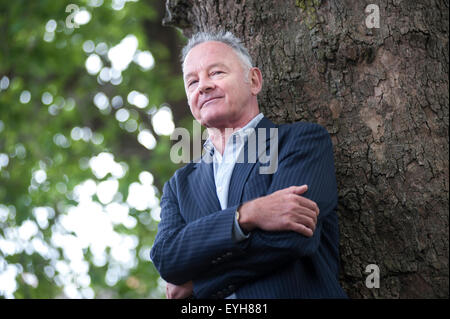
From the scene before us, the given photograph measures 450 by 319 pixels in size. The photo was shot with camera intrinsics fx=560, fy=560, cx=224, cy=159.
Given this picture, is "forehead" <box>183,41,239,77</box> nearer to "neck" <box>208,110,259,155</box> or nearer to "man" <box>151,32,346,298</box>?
"man" <box>151,32,346,298</box>

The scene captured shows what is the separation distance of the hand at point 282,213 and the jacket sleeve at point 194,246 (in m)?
0.07

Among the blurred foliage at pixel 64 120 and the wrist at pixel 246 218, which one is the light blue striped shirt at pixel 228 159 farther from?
the blurred foliage at pixel 64 120

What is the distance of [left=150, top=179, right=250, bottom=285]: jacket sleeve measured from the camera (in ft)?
7.01

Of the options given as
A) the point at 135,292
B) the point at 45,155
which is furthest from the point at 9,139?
the point at 135,292

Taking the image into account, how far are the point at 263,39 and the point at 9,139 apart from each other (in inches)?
182

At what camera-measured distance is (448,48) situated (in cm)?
289

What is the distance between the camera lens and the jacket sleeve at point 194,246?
7.01 feet

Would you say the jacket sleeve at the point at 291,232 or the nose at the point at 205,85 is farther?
the nose at the point at 205,85

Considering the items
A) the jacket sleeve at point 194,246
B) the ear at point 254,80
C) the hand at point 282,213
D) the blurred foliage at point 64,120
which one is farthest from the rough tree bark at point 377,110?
the blurred foliage at point 64,120

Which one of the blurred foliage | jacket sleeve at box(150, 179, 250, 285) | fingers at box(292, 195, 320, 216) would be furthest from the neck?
the blurred foliage

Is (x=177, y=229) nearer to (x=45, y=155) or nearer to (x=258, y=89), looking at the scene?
(x=258, y=89)

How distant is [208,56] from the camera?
8.52 feet

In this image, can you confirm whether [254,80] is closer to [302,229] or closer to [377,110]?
[377,110]

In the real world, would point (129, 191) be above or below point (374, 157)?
below
